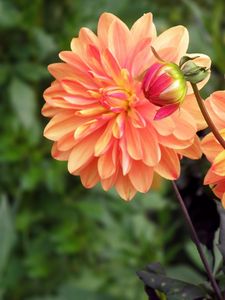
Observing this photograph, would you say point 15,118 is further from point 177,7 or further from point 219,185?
point 219,185

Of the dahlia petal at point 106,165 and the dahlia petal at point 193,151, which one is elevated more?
the dahlia petal at point 106,165

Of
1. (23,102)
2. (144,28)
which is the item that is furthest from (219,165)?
(23,102)

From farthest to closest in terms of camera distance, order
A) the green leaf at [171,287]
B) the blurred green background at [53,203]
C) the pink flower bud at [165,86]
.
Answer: the blurred green background at [53,203] → the green leaf at [171,287] → the pink flower bud at [165,86]

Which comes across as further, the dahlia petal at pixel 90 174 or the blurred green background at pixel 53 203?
the blurred green background at pixel 53 203

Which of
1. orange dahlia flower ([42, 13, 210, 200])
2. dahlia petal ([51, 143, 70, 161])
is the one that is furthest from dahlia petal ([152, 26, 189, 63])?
dahlia petal ([51, 143, 70, 161])

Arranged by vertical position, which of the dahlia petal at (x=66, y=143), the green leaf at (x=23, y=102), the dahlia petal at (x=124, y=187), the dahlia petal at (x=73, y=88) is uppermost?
the green leaf at (x=23, y=102)

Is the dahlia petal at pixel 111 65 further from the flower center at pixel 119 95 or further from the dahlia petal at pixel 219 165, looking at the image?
the dahlia petal at pixel 219 165

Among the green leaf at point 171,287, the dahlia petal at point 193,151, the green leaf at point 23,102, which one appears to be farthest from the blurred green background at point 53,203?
the dahlia petal at point 193,151
